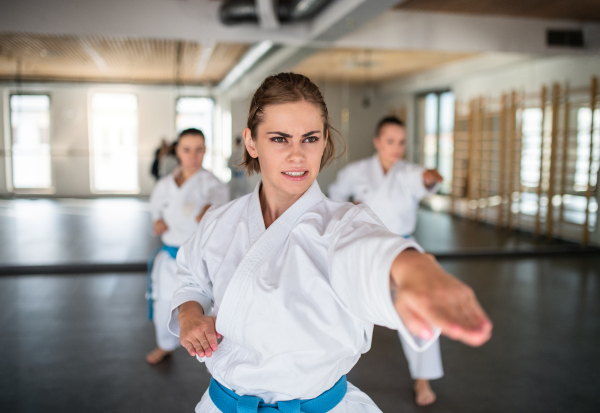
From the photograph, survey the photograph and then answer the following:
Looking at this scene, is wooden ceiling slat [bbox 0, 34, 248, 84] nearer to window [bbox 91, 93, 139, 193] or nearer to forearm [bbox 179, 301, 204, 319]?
window [bbox 91, 93, 139, 193]

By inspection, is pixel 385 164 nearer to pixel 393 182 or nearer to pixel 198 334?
pixel 393 182

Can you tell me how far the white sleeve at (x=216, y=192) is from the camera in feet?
9.59

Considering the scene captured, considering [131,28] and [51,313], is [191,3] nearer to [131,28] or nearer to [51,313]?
[131,28]

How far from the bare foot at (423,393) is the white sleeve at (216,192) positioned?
1515 mm

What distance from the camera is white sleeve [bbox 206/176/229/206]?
2922 millimetres

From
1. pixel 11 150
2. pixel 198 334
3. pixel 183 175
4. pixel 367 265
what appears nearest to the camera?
pixel 367 265

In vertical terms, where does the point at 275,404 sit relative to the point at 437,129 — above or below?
below

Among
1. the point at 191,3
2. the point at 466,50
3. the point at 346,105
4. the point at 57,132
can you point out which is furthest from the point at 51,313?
the point at 466,50

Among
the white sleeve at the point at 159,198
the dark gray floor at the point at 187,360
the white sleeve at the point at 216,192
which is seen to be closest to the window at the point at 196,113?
the dark gray floor at the point at 187,360

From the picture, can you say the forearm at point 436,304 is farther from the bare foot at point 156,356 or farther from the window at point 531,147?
the window at point 531,147

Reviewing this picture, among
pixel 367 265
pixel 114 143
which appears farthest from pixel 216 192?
Result: pixel 114 143

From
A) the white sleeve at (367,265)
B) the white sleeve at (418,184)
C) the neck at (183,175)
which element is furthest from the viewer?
the neck at (183,175)

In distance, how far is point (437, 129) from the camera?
664 cm

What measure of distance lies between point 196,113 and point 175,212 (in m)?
2.69
